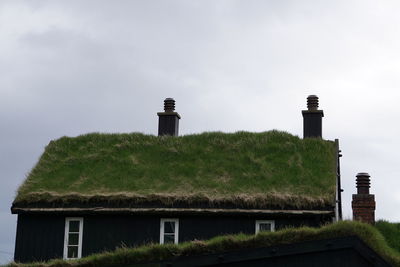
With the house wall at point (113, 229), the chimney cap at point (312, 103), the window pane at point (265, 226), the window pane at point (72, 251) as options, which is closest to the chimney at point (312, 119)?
the chimney cap at point (312, 103)

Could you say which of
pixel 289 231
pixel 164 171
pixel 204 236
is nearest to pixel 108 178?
pixel 164 171

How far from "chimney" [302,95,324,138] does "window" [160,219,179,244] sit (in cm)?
798

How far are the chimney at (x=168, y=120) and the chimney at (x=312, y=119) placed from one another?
5.88 m

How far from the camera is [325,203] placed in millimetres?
23359

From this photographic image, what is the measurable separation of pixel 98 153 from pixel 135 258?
40.2 ft

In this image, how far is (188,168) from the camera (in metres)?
26.4

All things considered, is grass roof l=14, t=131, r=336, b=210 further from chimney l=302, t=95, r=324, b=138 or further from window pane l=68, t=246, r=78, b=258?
window pane l=68, t=246, r=78, b=258

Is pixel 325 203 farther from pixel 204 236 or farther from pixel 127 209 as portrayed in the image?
pixel 127 209

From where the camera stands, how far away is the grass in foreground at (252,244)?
15539 mm

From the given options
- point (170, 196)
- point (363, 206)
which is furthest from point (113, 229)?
point (363, 206)

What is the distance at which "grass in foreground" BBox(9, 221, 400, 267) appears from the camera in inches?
612

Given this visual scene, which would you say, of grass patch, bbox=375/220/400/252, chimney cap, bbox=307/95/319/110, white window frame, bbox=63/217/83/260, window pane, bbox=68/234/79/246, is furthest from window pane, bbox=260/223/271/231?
chimney cap, bbox=307/95/319/110

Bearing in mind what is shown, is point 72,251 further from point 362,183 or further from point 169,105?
point 362,183

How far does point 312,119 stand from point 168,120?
21.5 feet
